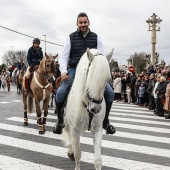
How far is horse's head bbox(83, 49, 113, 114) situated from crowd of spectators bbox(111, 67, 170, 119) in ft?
27.3

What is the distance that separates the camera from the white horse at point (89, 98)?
12.9ft

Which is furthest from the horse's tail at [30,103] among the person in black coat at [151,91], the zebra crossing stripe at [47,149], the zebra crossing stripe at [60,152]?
the person in black coat at [151,91]

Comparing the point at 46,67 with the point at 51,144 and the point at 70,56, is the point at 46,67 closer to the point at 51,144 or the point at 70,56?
the point at 51,144

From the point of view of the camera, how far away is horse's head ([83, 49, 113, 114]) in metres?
3.89

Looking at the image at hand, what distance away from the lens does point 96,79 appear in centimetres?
388

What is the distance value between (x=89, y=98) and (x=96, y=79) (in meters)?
0.34

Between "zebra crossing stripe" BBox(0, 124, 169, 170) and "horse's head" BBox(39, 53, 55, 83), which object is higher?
"horse's head" BBox(39, 53, 55, 83)

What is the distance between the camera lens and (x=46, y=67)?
8.77 m

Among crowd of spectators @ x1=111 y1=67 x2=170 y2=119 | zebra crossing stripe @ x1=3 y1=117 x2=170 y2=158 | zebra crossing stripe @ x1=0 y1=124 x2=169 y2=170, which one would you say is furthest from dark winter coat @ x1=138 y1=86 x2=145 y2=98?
zebra crossing stripe @ x1=3 y1=117 x2=170 y2=158

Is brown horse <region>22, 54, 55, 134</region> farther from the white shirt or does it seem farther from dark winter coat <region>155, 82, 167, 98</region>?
dark winter coat <region>155, 82, 167, 98</region>

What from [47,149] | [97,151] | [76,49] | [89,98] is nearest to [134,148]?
[47,149]

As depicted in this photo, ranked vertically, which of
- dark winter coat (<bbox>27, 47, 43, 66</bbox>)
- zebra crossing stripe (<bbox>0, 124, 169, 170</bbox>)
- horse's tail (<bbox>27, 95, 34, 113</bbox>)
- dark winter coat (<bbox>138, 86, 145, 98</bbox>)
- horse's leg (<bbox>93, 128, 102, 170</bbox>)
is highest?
dark winter coat (<bbox>27, 47, 43, 66</bbox>)

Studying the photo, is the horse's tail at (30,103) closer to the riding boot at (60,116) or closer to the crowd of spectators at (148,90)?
the riding boot at (60,116)

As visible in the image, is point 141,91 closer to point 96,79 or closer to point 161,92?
point 161,92
